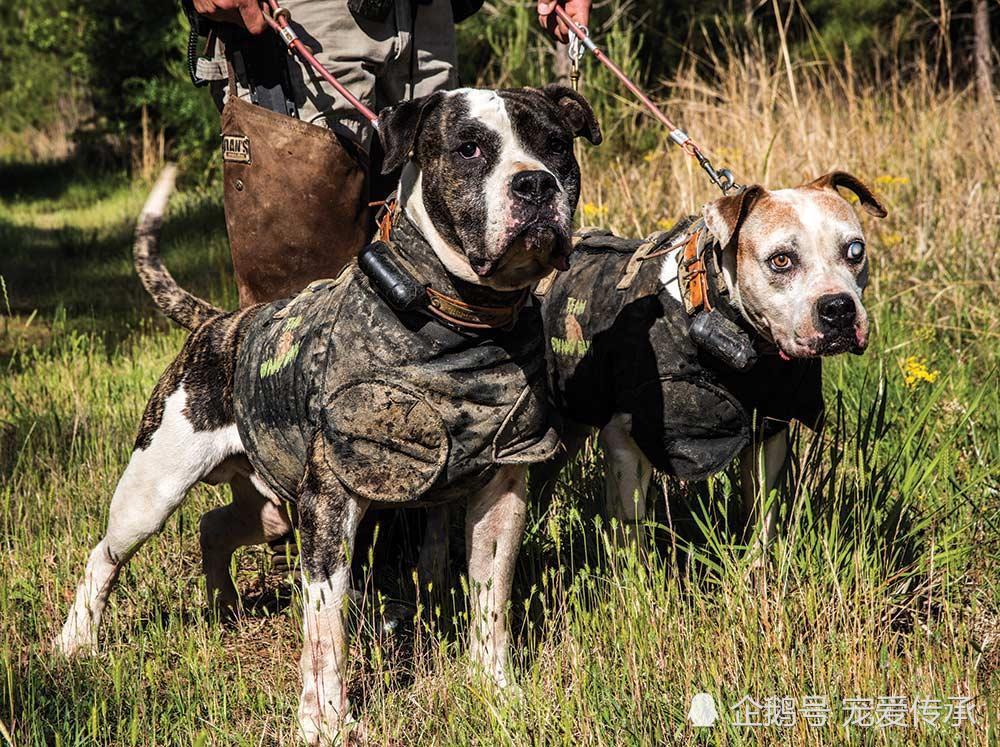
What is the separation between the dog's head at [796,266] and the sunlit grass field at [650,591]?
21.1 inches

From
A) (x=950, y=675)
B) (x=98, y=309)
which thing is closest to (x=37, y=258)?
(x=98, y=309)

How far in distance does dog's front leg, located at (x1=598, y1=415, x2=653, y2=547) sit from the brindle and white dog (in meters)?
0.55

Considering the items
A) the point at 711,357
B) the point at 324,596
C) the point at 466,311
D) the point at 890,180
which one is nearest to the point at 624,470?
the point at 711,357

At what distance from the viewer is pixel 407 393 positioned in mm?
3090

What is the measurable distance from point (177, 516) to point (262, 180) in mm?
1453

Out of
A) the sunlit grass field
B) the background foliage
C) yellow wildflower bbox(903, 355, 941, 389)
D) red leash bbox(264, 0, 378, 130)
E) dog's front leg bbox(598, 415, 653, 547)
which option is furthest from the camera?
the background foliage

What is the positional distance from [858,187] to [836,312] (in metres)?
0.64

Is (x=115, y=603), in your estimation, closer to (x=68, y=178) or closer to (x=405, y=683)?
(x=405, y=683)

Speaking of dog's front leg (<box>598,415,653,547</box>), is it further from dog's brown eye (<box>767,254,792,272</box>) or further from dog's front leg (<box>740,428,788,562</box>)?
dog's brown eye (<box>767,254,792,272</box>)

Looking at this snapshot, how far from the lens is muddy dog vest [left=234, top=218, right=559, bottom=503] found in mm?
3096

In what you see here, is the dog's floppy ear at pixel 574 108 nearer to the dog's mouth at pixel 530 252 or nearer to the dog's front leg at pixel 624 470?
the dog's mouth at pixel 530 252

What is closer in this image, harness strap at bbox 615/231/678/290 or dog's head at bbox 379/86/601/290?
dog's head at bbox 379/86/601/290

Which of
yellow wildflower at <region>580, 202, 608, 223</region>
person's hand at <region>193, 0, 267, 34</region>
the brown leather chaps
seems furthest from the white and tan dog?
yellow wildflower at <region>580, 202, 608, 223</region>

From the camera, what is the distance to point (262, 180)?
13.0 feet
